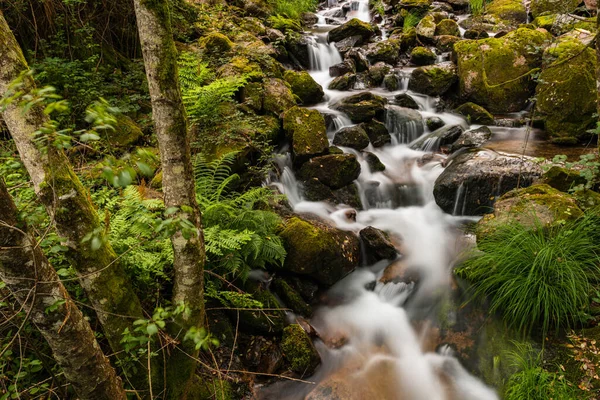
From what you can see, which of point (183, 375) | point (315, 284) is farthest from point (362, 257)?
point (183, 375)

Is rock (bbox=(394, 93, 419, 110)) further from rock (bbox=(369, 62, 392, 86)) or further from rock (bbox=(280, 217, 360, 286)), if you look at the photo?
rock (bbox=(280, 217, 360, 286))

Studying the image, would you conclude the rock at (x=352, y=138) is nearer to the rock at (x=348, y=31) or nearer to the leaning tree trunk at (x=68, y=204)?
the leaning tree trunk at (x=68, y=204)

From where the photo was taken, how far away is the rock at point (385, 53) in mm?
11773

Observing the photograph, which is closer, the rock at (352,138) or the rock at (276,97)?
the rock at (276,97)

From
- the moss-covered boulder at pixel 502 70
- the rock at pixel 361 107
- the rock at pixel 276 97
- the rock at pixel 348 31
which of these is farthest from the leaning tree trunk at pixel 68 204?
the rock at pixel 348 31

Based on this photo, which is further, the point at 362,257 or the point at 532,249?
the point at 362,257

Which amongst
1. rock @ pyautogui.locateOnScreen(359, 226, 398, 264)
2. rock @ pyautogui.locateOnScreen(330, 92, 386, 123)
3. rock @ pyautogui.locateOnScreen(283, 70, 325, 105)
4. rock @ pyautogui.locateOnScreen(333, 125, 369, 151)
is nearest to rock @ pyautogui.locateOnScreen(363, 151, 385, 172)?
rock @ pyautogui.locateOnScreen(333, 125, 369, 151)

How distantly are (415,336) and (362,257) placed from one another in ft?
4.68

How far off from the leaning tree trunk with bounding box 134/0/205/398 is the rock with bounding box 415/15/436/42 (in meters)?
12.7

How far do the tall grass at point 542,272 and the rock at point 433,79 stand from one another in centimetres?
688

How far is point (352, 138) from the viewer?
764 centimetres

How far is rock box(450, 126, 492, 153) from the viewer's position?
762 centimetres

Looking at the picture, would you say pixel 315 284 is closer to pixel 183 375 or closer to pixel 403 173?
pixel 183 375

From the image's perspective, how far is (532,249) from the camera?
375cm
